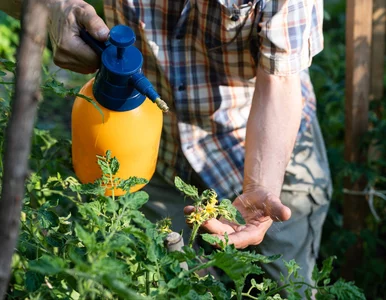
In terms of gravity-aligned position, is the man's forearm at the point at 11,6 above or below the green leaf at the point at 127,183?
above

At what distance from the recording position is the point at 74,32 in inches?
59.1

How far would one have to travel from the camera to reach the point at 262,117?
5.51 feet

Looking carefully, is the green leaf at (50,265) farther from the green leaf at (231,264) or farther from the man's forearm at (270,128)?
the man's forearm at (270,128)

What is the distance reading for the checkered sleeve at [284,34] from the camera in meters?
1.62

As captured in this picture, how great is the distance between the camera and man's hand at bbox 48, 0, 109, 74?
1431 mm

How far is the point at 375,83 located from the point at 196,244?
980mm

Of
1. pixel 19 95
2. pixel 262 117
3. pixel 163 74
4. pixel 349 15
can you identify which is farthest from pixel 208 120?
pixel 19 95

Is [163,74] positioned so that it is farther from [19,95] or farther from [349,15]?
[19,95]

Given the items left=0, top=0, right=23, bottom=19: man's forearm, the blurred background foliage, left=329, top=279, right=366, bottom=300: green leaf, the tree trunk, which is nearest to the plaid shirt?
left=0, top=0, right=23, bottom=19: man's forearm

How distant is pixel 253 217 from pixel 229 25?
516mm

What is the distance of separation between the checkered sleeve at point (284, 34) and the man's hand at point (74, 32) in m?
0.43

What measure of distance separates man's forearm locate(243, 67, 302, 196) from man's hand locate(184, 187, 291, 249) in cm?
6

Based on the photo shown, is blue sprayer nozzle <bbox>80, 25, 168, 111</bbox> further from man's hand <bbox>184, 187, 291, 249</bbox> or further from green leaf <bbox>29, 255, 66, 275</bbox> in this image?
green leaf <bbox>29, 255, 66, 275</bbox>

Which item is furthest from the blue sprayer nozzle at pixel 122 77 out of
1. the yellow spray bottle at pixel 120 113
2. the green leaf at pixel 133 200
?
the green leaf at pixel 133 200
